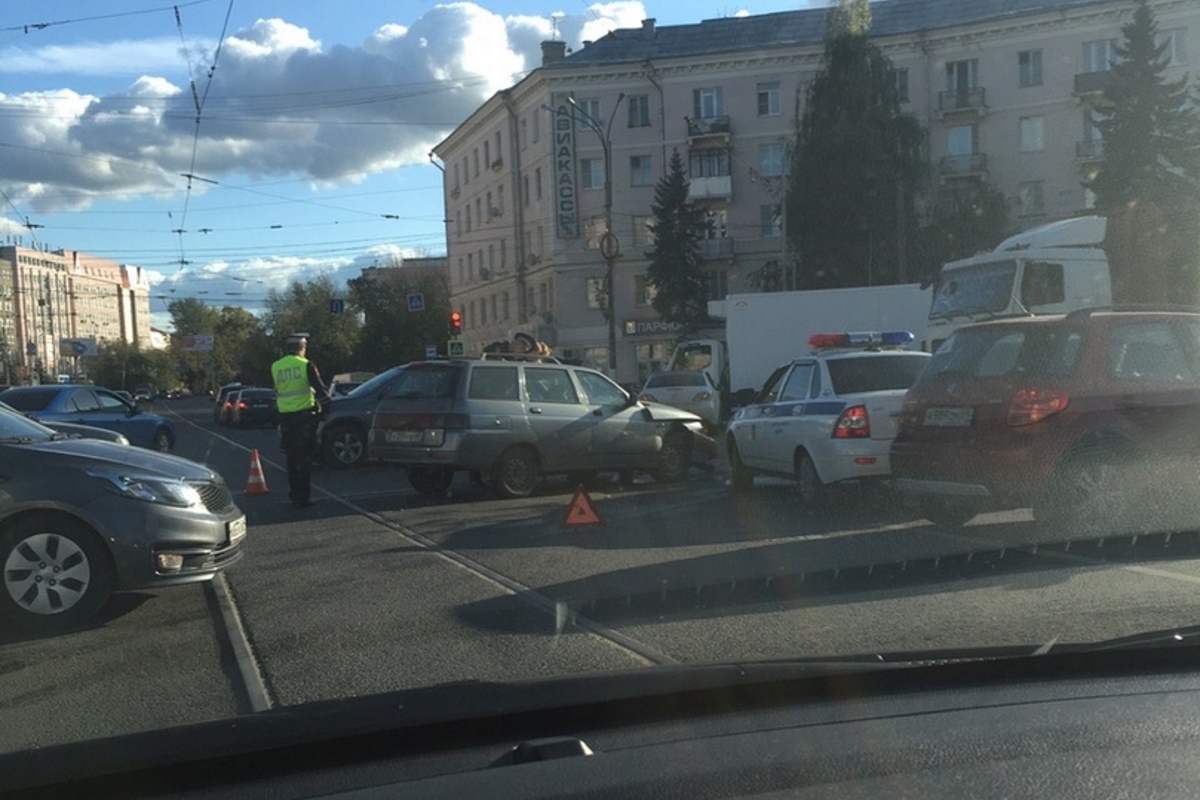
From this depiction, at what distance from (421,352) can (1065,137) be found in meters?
38.3

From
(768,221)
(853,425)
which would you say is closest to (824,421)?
(853,425)

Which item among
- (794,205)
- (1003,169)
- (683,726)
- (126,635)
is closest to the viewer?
(683,726)

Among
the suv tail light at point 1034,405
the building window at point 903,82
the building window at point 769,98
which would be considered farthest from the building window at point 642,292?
the suv tail light at point 1034,405

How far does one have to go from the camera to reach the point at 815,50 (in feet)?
176

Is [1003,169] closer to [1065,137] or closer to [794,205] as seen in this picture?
[1065,137]

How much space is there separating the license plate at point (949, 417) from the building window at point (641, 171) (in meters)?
47.8

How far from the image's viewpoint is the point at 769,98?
5500cm

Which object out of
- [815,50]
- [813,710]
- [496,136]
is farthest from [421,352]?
[813,710]

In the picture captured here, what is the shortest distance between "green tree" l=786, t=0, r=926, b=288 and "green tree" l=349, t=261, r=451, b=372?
1087 inches

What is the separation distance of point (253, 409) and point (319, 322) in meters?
41.7

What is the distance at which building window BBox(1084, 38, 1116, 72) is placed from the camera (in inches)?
1969

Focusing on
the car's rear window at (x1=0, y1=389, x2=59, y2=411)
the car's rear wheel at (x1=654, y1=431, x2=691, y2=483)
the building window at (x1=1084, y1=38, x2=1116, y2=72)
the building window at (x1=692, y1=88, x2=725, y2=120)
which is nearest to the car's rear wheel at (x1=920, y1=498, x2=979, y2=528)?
the car's rear wheel at (x1=654, y1=431, x2=691, y2=483)

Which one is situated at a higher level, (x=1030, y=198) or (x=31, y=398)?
(x=1030, y=198)

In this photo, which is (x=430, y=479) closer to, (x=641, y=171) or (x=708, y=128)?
(x=708, y=128)
